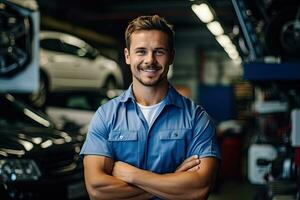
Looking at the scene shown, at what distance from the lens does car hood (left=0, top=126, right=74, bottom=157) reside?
466cm

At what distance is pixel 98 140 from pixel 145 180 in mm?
311

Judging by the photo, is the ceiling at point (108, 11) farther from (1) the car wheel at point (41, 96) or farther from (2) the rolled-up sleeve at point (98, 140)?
(2) the rolled-up sleeve at point (98, 140)

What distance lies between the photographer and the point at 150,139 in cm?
241

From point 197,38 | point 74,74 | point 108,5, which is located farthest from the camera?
point 197,38

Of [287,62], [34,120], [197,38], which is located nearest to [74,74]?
[34,120]

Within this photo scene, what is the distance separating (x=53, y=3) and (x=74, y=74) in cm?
482

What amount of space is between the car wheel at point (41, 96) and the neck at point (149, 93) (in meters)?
6.11

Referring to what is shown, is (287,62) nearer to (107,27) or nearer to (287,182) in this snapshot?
(287,182)

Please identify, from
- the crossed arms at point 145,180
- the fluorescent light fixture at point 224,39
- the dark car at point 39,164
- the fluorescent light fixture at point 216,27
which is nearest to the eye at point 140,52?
the crossed arms at point 145,180

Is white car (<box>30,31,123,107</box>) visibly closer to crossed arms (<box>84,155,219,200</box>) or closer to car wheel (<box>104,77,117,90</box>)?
car wheel (<box>104,77,117,90</box>)

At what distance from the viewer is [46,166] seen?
4.73 m

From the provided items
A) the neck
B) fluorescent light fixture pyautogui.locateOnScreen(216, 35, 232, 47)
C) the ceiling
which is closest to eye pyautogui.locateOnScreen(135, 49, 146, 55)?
the neck

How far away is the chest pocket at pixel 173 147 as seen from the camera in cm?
239

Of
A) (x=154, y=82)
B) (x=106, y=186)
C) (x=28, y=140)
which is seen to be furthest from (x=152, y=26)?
(x=28, y=140)
